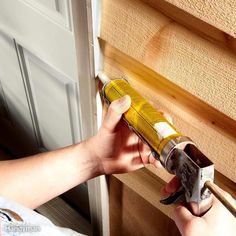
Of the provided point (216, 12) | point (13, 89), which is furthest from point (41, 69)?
point (216, 12)

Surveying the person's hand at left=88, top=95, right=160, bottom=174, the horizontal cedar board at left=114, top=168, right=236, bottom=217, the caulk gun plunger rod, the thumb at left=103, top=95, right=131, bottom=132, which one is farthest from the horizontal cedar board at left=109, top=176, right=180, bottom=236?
the caulk gun plunger rod

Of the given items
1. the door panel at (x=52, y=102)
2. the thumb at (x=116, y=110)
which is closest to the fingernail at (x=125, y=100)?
the thumb at (x=116, y=110)

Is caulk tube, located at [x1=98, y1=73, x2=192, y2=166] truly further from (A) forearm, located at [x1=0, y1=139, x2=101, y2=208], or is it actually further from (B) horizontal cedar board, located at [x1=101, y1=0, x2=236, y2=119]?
(A) forearm, located at [x1=0, y1=139, x2=101, y2=208]

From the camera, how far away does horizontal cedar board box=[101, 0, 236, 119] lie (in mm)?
558

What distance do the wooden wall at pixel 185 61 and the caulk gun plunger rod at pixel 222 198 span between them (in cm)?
11

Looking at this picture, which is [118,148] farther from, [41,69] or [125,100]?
[41,69]

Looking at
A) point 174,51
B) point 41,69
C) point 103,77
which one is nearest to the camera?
point 174,51

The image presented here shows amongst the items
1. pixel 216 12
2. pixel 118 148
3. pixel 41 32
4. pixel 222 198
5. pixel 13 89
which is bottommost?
pixel 222 198

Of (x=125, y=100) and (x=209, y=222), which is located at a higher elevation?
(x=125, y=100)

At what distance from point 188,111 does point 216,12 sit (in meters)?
0.20

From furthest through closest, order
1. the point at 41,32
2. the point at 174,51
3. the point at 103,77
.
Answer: the point at 41,32 < the point at 103,77 < the point at 174,51

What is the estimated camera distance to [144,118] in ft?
2.10

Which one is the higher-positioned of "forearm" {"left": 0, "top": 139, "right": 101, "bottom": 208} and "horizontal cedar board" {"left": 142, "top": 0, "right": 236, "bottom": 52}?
"forearm" {"left": 0, "top": 139, "right": 101, "bottom": 208}

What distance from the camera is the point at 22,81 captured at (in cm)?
117
